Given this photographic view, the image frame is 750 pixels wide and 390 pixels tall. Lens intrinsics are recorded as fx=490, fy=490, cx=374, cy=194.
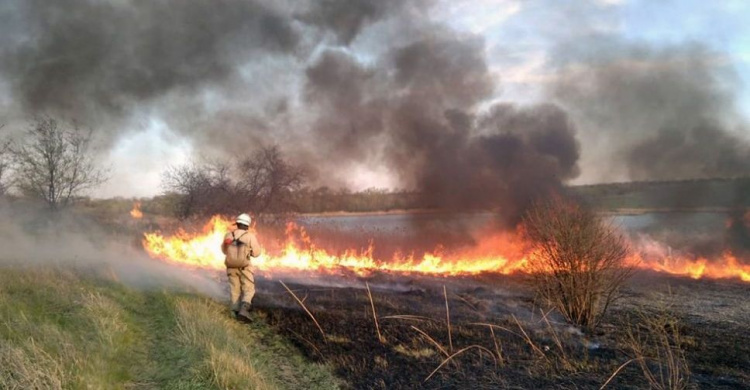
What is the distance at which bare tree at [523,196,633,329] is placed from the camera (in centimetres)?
1243

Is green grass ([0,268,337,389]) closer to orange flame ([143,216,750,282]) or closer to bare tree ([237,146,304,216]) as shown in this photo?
orange flame ([143,216,750,282])

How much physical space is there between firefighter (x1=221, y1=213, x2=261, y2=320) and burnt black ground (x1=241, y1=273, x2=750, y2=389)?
0.54 m

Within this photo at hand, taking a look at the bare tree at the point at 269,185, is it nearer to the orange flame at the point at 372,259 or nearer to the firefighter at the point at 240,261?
the orange flame at the point at 372,259

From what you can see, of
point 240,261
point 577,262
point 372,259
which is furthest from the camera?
point 372,259

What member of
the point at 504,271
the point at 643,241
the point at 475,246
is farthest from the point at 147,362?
the point at 643,241

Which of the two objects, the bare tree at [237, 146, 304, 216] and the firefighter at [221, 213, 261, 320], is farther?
the bare tree at [237, 146, 304, 216]

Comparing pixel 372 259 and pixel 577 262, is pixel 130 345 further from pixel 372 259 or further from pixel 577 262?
pixel 372 259

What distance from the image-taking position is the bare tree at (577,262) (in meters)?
12.4

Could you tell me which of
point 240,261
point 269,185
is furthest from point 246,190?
point 240,261

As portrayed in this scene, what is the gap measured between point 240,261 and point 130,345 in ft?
11.5

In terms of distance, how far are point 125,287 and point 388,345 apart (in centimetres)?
789

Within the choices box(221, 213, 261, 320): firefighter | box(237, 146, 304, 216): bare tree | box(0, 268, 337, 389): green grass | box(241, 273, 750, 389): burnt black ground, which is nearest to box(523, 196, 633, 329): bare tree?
box(241, 273, 750, 389): burnt black ground

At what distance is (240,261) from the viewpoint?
11.8 metres

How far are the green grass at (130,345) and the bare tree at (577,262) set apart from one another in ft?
22.9
